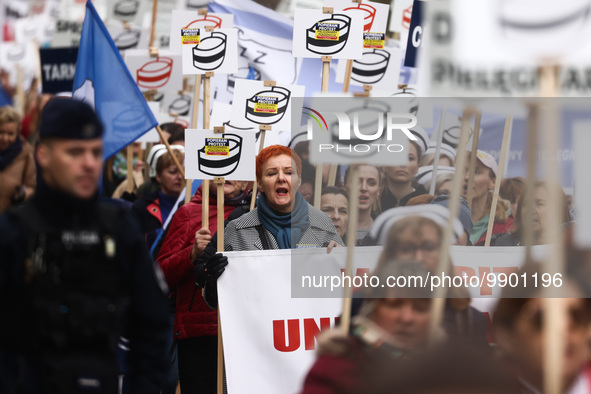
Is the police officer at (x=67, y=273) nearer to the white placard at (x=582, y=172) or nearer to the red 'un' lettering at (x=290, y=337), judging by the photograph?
the white placard at (x=582, y=172)

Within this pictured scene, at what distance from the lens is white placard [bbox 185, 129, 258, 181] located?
5.73 meters

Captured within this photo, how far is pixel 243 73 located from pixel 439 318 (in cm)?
592

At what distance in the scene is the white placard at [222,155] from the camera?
5727mm

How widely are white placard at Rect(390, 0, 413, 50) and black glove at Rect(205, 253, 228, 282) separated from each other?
178 inches

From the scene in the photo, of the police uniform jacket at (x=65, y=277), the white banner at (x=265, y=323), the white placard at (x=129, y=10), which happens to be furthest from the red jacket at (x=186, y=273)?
the white placard at (x=129, y=10)

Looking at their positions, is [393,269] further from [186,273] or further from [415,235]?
[186,273]

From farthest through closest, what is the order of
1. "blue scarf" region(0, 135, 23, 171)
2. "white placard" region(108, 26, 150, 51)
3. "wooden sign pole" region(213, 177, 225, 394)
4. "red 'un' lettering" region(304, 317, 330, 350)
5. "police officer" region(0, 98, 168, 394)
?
"white placard" region(108, 26, 150, 51) → "blue scarf" region(0, 135, 23, 171) → "wooden sign pole" region(213, 177, 225, 394) → "red 'un' lettering" region(304, 317, 330, 350) → "police officer" region(0, 98, 168, 394)

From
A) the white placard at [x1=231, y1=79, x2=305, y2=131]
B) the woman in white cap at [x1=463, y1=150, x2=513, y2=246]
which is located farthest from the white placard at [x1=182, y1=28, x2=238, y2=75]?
the woman in white cap at [x1=463, y1=150, x2=513, y2=246]

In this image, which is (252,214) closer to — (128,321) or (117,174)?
(128,321)

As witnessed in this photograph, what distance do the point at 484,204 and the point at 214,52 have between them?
308cm

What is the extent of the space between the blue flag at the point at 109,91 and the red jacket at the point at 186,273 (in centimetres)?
139

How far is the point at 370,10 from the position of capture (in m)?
7.41

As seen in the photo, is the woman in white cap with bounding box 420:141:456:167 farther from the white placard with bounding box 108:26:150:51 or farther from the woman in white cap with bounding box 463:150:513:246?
the white placard with bounding box 108:26:150:51

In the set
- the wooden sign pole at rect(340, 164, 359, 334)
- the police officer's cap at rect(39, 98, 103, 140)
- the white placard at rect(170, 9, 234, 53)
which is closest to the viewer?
the police officer's cap at rect(39, 98, 103, 140)
